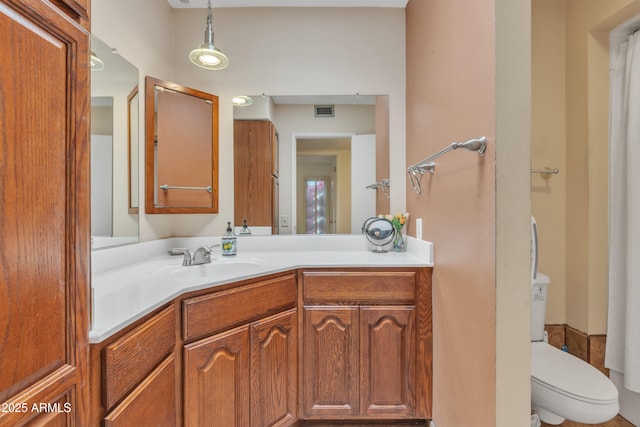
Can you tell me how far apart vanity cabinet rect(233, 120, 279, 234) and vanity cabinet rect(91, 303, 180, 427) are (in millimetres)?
1009

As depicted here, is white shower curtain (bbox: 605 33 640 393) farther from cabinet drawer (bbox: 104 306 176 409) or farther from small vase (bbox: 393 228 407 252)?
cabinet drawer (bbox: 104 306 176 409)

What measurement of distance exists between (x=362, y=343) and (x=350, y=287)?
285 millimetres

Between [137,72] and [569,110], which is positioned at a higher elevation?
[137,72]

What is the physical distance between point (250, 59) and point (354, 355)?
6.38 ft

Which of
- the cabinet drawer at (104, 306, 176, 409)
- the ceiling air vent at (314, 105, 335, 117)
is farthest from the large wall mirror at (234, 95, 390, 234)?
the cabinet drawer at (104, 306, 176, 409)

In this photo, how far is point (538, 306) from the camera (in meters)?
1.56

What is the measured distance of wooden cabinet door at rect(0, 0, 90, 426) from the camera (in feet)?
1.54

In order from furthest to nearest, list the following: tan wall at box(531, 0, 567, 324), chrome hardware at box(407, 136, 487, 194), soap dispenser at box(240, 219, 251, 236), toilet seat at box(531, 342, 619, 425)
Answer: soap dispenser at box(240, 219, 251, 236), tan wall at box(531, 0, 567, 324), toilet seat at box(531, 342, 619, 425), chrome hardware at box(407, 136, 487, 194)

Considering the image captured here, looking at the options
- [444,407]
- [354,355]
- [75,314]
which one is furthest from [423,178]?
[75,314]

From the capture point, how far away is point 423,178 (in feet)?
5.15

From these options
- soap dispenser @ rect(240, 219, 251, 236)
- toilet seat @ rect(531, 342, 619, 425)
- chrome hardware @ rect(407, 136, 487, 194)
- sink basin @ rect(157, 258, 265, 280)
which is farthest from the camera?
soap dispenser @ rect(240, 219, 251, 236)

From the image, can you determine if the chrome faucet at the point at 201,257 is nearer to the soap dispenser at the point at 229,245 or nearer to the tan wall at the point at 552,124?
the soap dispenser at the point at 229,245

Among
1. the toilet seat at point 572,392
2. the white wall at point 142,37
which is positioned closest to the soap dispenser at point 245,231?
the white wall at point 142,37

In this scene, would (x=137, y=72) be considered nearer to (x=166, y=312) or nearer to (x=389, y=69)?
(x=166, y=312)
